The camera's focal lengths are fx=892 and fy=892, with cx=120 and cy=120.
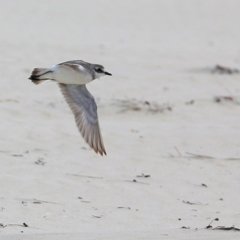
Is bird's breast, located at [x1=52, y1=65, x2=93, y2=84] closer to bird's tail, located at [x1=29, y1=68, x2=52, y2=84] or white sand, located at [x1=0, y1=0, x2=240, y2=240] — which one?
bird's tail, located at [x1=29, y1=68, x2=52, y2=84]

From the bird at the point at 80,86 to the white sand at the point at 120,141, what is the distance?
1.30ft

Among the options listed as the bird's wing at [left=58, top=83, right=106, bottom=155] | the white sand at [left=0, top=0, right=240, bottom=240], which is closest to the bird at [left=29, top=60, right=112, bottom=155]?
the bird's wing at [left=58, top=83, right=106, bottom=155]

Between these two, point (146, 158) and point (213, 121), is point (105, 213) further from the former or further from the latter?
point (213, 121)

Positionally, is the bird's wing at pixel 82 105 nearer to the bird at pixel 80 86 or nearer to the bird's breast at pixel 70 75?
the bird at pixel 80 86

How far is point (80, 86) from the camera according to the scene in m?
7.96

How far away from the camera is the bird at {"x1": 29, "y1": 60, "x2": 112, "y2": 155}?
726 centimetres

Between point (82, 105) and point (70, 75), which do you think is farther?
point (82, 105)

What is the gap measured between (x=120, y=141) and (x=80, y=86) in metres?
1.06

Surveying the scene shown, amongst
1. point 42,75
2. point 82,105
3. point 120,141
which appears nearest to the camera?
point 42,75

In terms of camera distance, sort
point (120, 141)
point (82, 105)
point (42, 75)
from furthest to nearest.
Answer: point (120, 141) → point (82, 105) → point (42, 75)

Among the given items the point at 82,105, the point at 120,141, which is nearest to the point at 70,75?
the point at 82,105

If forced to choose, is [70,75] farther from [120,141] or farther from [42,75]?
[120,141]

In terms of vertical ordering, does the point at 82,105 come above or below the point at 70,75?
below

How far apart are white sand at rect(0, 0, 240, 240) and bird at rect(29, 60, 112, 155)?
0.40 m
